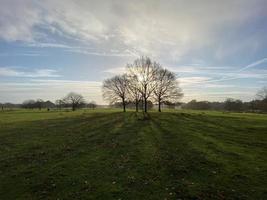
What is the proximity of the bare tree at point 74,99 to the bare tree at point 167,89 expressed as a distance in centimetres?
7398

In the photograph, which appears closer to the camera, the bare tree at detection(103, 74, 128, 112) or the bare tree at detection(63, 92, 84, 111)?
the bare tree at detection(103, 74, 128, 112)

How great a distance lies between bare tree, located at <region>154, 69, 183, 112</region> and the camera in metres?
62.6

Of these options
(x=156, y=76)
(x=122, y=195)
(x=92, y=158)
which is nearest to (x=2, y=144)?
(x=92, y=158)

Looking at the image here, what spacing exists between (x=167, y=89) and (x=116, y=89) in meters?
22.6

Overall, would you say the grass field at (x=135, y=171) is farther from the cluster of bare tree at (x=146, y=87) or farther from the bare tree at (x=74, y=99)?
the bare tree at (x=74, y=99)

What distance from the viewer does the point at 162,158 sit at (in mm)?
13742

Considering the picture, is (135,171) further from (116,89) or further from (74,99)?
(74,99)

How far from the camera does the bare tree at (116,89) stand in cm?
7806

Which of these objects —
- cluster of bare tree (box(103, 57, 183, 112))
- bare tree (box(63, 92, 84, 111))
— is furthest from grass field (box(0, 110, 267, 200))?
bare tree (box(63, 92, 84, 111))

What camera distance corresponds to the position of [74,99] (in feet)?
423

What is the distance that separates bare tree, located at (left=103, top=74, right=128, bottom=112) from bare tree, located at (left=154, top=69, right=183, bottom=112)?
1710 centimetres

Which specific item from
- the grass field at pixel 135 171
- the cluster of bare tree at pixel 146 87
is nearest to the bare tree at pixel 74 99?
the cluster of bare tree at pixel 146 87

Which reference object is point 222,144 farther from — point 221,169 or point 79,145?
point 79,145

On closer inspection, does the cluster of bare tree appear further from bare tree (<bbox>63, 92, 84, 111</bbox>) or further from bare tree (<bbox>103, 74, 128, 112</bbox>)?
bare tree (<bbox>63, 92, 84, 111</bbox>)
